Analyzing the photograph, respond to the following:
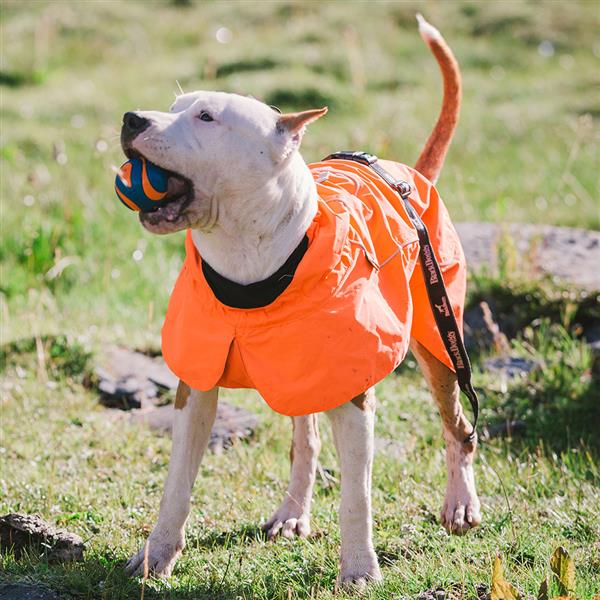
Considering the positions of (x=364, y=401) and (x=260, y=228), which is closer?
(x=260, y=228)

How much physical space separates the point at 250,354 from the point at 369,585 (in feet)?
2.79

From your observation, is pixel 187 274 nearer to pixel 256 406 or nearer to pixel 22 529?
pixel 22 529

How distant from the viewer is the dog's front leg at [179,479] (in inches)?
140

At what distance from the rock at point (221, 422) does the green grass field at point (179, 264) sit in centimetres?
8

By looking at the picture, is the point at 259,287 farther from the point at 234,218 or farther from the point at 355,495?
the point at 355,495

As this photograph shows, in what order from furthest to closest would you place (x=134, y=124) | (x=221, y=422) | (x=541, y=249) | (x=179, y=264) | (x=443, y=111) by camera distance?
(x=179, y=264), (x=541, y=249), (x=221, y=422), (x=443, y=111), (x=134, y=124)

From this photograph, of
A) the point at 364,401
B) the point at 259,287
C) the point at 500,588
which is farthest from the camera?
the point at 364,401

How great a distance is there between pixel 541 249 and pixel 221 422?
8.47ft

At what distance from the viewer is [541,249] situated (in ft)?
21.3

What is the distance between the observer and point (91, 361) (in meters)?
A: 5.50

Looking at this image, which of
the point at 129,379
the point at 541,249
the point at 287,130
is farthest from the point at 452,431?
the point at 541,249

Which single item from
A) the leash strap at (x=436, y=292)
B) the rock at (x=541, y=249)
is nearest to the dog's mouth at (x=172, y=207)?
the leash strap at (x=436, y=292)

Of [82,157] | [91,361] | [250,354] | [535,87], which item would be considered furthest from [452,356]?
[535,87]

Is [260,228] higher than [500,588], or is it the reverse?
[260,228]
